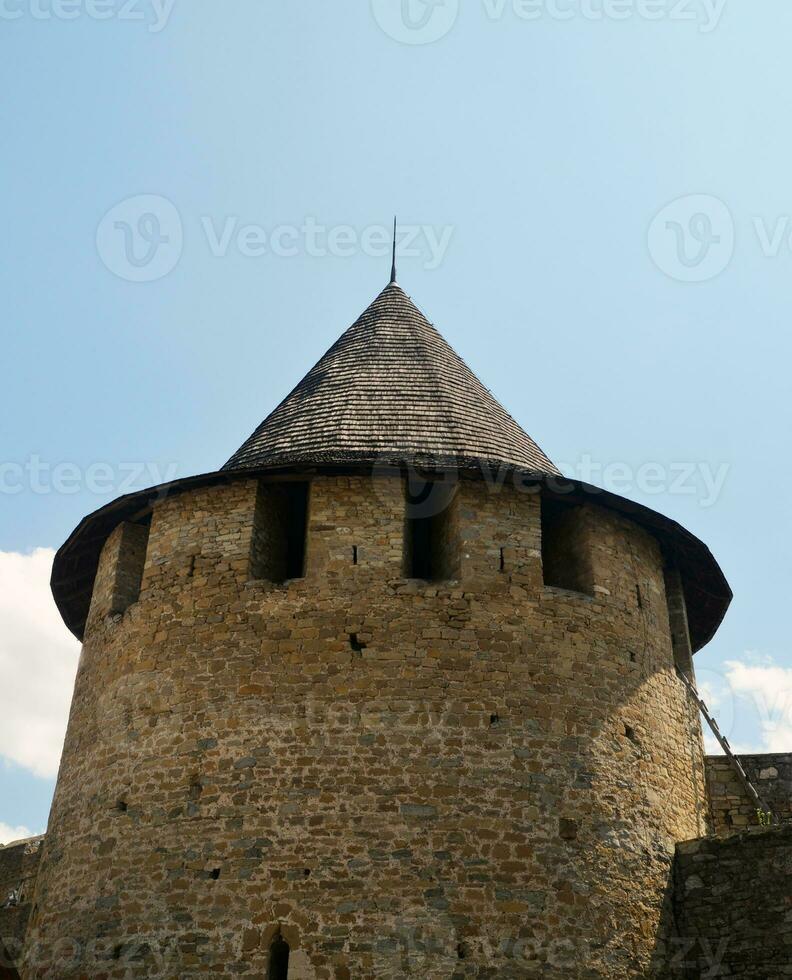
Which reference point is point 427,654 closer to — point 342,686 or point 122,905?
point 342,686

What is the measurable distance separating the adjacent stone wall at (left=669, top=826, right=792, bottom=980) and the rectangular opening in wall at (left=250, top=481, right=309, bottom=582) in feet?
15.3

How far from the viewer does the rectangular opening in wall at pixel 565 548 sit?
10.9 meters

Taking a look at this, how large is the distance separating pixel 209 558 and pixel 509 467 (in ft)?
10.4

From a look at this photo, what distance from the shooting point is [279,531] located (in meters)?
11.0

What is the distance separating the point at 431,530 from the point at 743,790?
13.9ft

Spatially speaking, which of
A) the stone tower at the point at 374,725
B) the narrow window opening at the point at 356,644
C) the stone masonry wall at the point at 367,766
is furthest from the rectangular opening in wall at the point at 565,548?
the narrow window opening at the point at 356,644

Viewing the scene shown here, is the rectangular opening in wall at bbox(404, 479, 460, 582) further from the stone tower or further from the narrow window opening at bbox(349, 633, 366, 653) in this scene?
the narrow window opening at bbox(349, 633, 366, 653)

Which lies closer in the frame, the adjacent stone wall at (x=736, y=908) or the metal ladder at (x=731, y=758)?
the adjacent stone wall at (x=736, y=908)

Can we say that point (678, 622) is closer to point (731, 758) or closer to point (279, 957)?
point (731, 758)

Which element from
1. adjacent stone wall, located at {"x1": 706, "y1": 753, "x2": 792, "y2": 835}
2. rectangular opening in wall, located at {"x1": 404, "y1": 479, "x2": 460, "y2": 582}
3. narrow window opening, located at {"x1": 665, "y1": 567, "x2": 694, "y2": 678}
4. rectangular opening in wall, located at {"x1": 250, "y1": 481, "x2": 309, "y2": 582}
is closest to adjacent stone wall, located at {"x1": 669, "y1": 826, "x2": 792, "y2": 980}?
adjacent stone wall, located at {"x1": 706, "y1": 753, "x2": 792, "y2": 835}

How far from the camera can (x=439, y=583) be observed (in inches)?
398

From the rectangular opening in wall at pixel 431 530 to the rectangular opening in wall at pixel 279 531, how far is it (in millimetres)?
1104

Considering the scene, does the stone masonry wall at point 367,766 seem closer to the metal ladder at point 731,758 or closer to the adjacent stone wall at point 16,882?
the metal ladder at point 731,758

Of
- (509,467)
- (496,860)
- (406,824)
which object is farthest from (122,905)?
(509,467)
